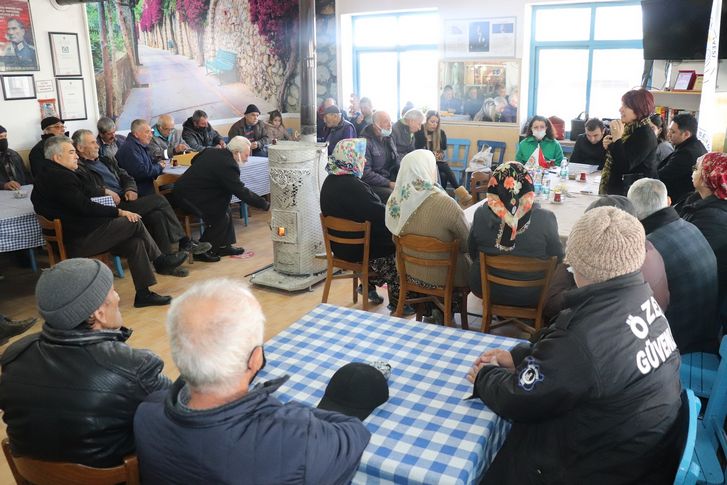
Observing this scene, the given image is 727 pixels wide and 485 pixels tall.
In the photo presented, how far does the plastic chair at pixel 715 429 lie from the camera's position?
6.81ft

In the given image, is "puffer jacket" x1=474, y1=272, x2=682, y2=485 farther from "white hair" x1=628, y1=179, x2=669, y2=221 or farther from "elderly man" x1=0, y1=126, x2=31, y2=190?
"elderly man" x1=0, y1=126, x2=31, y2=190

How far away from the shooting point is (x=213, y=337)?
4.44 feet

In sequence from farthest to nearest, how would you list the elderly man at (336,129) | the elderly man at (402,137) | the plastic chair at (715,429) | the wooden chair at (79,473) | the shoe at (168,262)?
1. the elderly man at (336,129)
2. the elderly man at (402,137)
3. the shoe at (168,262)
4. the plastic chair at (715,429)
5. the wooden chair at (79,473)

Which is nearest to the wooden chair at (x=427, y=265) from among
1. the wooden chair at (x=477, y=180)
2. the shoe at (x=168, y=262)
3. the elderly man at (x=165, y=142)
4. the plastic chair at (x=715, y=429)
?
the plastic chair at (x=715, y=429)

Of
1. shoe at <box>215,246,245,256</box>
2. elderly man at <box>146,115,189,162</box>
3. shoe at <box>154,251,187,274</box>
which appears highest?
elderly man at <box>146,115,189,162</box>

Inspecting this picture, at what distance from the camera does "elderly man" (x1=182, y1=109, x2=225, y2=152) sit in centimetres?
771

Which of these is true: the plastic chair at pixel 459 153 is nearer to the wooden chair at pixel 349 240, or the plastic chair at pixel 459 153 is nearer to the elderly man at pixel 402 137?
the elderly man at pixel 402 137

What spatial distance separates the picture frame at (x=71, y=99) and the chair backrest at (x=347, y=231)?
4552mm

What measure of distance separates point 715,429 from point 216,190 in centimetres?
474

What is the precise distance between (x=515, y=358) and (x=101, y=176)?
14.9 feet

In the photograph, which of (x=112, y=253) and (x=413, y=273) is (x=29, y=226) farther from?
(x=413, y=273)

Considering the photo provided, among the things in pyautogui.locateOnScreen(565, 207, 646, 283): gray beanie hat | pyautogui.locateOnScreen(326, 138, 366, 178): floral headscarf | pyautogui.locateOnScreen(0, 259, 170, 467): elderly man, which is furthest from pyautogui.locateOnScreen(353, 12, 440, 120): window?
pyautogui.locateOnScreen(0, 259, 170, 467): elderly man

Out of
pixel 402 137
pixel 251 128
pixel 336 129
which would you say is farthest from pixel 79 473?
pixel 251 128

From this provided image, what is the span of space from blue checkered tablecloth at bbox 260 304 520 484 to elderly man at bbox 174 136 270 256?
11.2 feet
